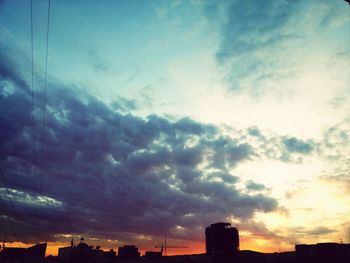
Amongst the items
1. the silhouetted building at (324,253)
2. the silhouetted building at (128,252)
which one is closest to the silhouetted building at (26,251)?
the silhouetted building at (128,252)

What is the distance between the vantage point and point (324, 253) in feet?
227

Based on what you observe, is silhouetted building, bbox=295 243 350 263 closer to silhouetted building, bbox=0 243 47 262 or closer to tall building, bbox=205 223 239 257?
tall building, bbox=205 223 239 257

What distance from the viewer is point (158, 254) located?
9881cm

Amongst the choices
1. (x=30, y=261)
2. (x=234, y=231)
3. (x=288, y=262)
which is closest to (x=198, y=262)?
(x=234, y=231)

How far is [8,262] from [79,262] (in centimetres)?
1705

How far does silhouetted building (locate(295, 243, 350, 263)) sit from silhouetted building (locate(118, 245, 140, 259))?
196ft

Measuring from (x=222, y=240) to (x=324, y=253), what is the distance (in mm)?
28922

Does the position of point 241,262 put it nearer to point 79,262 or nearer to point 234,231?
point 234,231

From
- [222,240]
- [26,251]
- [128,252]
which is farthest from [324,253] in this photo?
[26,251]

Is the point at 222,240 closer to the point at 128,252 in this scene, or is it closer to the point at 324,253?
the point at 324,253

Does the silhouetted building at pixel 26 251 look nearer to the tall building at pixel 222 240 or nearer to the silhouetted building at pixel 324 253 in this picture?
the tall building at pixel 222 240

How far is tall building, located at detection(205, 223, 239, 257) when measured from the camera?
277 ft

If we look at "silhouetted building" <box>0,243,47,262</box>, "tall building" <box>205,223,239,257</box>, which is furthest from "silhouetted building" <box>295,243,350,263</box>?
"silhouetted building" <box>0,243,47,262</box>

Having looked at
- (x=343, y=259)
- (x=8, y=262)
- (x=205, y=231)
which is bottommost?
(x=8, y=262)
